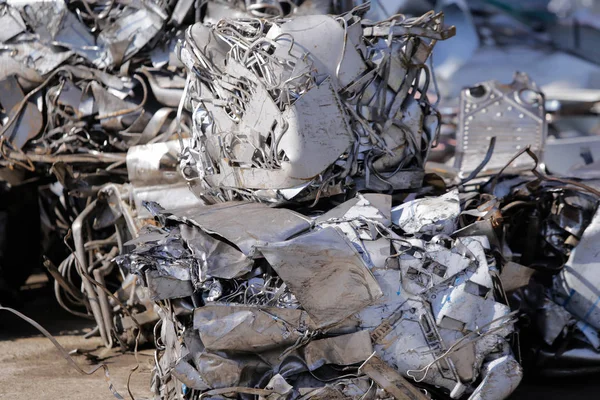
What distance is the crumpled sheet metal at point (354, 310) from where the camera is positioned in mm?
2270

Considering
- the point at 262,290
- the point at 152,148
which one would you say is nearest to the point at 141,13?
the point at 152,148

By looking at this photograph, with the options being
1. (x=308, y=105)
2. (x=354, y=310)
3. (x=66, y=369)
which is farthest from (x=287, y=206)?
(x=66, y=369)

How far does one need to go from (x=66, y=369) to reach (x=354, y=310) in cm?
141

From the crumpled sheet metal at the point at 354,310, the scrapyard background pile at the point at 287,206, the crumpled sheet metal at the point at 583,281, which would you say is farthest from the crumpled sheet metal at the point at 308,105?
the crumpled sheet metal at the point at 583,281

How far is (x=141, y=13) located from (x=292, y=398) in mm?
2193

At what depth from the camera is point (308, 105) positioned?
2.50 metres

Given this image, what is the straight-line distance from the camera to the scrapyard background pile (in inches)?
90.5

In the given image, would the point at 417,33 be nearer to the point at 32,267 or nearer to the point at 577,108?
the point at 32,267

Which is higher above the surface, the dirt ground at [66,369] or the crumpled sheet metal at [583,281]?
the crumpled sheet metal at [583,281]

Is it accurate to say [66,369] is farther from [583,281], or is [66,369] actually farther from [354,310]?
[583,281]

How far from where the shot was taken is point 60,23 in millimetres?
3605

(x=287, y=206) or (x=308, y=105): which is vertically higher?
(x=308, y=105)

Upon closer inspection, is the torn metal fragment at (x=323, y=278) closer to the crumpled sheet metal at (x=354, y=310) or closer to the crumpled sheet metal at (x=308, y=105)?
the crumpled sheet metal at (x=354, y=310)

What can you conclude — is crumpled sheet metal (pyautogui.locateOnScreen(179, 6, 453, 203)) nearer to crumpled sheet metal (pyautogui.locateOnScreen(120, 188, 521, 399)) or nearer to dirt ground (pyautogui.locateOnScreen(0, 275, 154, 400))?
crumpled sheet metal (pyautogui.locateOnScreen(120, 188, 521, 399))
